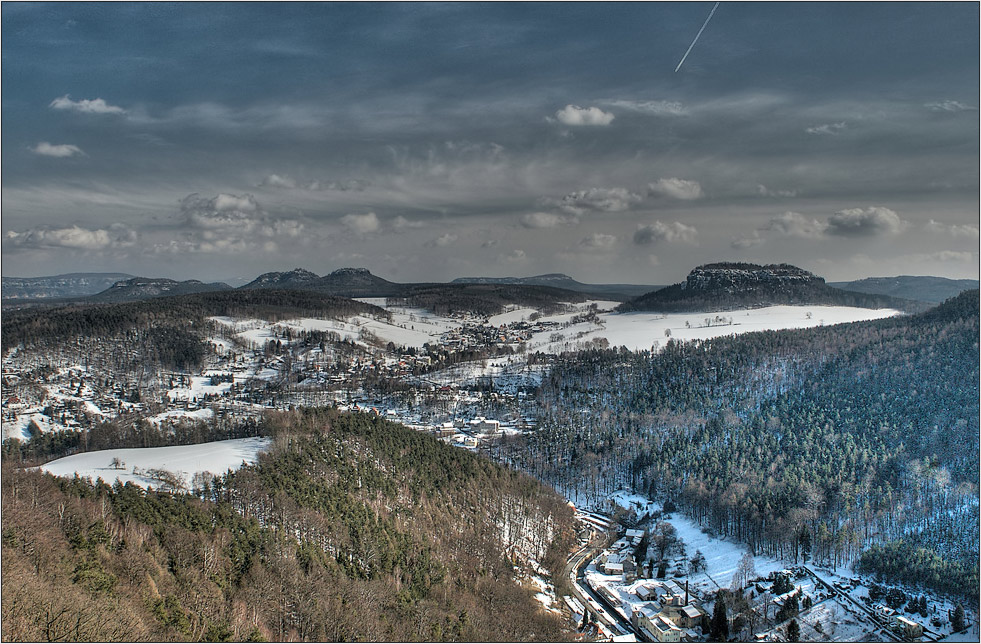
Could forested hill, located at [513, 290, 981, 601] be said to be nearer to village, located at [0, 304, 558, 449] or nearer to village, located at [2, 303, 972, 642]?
village, located at [2, 303, 972, 642]

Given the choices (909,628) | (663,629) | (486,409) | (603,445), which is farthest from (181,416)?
(909,628)

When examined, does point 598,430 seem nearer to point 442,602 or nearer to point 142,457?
point 442,602

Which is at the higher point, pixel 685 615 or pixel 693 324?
pixel 693 324

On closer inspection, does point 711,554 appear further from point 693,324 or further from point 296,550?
point 693,324

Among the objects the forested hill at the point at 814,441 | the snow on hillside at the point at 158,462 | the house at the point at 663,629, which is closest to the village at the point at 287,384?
the forested hill at the point at 814,441

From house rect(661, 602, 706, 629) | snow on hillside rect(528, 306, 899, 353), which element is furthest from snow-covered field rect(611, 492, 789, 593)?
snow on hillside rect(528, 306, 899, 353)

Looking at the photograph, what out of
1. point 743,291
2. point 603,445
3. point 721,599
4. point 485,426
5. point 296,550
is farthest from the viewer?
point 743,291

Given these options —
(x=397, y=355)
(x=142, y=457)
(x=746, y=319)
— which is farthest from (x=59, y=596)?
(x=746, y=319)
